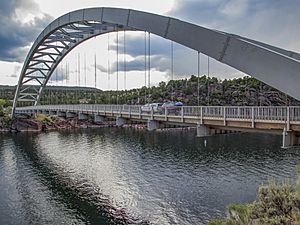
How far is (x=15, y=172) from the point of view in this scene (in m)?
25.9

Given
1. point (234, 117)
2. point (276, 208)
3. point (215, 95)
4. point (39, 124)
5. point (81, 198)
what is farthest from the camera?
point (39, 124)

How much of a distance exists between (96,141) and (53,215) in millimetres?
28058

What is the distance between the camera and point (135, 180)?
22.8 metres

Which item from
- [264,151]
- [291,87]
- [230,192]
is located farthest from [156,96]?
[291,87]

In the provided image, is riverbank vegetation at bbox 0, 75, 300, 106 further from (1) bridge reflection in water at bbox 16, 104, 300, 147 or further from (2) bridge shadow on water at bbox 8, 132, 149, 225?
(1) bridge reflection in water at bbox 16, 104, 300, 147

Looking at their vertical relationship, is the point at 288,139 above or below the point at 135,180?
above

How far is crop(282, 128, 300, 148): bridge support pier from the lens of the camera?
945 centimetres

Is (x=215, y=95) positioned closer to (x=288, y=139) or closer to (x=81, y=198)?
(x=81, y=198)

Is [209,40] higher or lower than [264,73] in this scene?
higher

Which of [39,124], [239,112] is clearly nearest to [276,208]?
[239,112]

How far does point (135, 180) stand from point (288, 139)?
1492 centimetres

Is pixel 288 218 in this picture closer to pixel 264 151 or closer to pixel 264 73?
pixel 264 73

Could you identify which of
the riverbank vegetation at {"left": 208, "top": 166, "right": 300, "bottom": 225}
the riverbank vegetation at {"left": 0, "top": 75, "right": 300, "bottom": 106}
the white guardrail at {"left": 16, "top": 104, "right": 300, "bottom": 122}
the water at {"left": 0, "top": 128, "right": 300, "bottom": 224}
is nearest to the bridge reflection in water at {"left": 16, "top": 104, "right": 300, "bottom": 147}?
the white guardrail at {"left": 16, "top": 104, "right": 300, "bottom": 122}

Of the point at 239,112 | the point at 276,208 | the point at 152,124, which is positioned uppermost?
the point at 239,112
